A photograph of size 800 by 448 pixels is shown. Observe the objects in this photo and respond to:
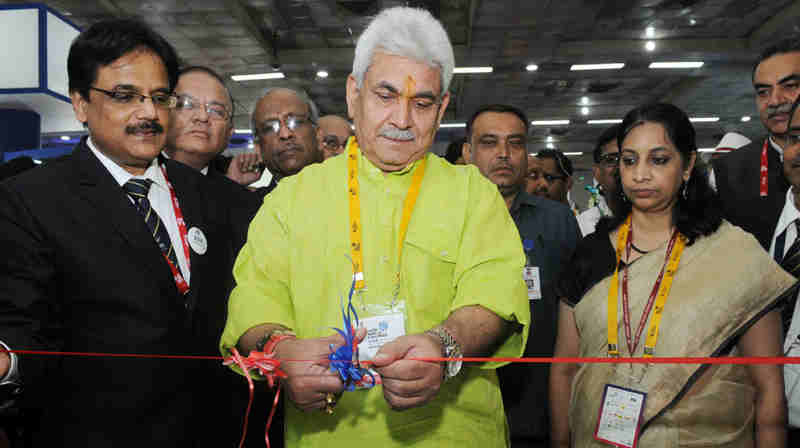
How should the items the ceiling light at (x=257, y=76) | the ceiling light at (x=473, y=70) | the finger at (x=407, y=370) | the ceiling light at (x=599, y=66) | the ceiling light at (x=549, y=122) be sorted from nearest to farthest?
1. the finger at (x=407, y=370)
2. the ceiling light at (x=599, y=66)
3. the ceiling light at (x=473, y=70)
4. the ceiling light at (x=257, y=76)
5. the ceiling light at (x=549, y=122)

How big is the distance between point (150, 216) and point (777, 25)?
12395 millimetres

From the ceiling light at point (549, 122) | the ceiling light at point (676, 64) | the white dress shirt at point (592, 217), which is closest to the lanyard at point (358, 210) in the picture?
the white dress shirt at point (592, 217)

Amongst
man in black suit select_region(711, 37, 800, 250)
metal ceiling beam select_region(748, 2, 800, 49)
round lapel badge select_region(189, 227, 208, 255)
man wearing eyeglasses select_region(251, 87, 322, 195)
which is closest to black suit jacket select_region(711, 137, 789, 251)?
man in black suit select_region(711, 37, 800, 250)

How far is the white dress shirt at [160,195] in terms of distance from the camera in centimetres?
175

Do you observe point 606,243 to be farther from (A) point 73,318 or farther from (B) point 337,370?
(A) point 73,318

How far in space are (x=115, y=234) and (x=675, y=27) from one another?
11.8 meters

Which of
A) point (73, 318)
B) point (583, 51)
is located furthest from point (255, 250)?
point (583, 51)

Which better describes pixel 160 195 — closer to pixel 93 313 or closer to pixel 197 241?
pixel 197 241

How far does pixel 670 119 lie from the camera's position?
2.17m

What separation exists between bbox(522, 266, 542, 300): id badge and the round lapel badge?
1.51 meters

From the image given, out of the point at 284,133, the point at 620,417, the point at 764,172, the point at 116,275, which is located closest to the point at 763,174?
the point at 764,172

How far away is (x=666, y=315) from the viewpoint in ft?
6.42

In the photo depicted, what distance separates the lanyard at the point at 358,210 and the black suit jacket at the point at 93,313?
0.67 metres

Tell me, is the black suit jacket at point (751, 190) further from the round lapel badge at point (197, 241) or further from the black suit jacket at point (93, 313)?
the black suit jacket at point (93, 313)
